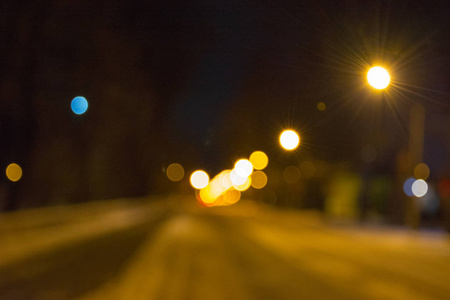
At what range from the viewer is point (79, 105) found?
29.2 m

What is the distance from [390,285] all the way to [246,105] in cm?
869

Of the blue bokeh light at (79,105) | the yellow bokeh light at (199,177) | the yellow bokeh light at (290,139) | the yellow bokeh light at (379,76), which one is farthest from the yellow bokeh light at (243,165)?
the yellow bokeh light at (379,76)

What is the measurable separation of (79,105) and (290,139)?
56.2ft

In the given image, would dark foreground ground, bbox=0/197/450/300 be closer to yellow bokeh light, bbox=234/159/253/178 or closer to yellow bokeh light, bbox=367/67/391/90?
yellow bokeh light, bbox=234/159/253/178

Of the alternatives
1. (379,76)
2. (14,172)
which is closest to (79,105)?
(14,172)

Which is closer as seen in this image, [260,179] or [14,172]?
[14,172]

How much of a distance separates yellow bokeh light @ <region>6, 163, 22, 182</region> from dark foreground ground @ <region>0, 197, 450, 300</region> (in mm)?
1683

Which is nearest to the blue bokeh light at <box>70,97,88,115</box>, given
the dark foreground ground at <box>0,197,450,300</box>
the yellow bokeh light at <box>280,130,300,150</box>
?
the dark foreground ground at <box>0,197,450,300</box>

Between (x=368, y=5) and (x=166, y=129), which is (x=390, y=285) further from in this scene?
(x=166, y=129)

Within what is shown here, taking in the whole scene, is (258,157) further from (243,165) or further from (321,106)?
(321,106)

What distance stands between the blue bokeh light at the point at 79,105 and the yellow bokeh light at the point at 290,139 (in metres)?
15.5

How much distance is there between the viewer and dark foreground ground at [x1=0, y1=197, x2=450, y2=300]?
40.1 ft

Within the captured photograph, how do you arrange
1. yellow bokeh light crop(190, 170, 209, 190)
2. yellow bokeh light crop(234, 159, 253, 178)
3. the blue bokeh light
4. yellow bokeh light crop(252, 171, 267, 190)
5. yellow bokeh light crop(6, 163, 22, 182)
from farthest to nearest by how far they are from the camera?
1. yellow bokeh light crop(252, 171, 267, 190)
2. yellow bokeh light crop(190, 170, 209, 190)
3. the blue bokeh light
4. yellow bokeh light crop(234, 159, 253, 178)
5. yellow bokeh light crop(6, 163, 22, 182)

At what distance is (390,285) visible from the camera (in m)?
14.2
